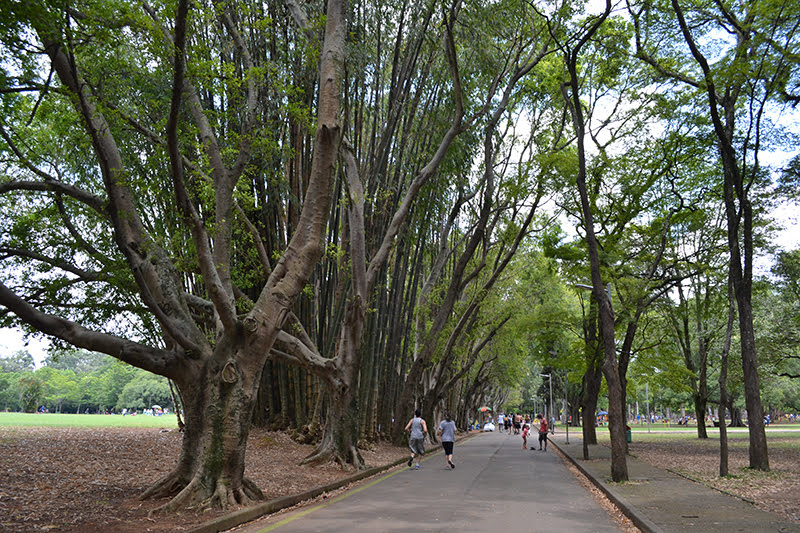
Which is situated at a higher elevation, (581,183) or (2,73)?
(581,183)

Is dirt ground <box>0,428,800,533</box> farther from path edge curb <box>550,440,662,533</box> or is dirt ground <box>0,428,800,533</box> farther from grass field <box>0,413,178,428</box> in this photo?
grass field <box>0,413,178,428</box>

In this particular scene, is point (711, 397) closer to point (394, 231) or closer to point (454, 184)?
point (454, 184)

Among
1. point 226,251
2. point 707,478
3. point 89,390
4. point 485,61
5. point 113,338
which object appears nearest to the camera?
point 113,338

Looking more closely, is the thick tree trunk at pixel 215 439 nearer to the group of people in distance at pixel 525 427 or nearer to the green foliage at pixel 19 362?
the group of people in distance at pixel 525 427

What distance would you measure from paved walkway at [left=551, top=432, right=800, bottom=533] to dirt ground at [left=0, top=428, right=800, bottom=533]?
56 cm

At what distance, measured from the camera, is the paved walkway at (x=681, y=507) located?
7.59 m

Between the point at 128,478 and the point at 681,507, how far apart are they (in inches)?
363

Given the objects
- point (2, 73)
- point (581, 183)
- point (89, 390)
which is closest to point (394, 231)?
point (581, 183)

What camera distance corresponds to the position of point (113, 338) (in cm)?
875

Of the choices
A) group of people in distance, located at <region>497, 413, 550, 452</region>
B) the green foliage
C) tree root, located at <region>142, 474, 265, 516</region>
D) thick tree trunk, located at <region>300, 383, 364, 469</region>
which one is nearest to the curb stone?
tree root, located at <region>142, 474, 265, 516</region>

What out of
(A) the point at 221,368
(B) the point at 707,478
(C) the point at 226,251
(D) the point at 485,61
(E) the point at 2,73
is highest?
(D) the point at 485,61

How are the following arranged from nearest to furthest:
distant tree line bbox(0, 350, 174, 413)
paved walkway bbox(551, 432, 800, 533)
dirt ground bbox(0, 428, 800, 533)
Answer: dirt ground bbox(0, 428, 800, 533) → paved walkway bbox(551, 432, 800, 533) → distant tree line bbox(0, 350, 174, 413)

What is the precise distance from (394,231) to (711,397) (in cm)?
3309

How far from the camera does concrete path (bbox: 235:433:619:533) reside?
7793 mm
